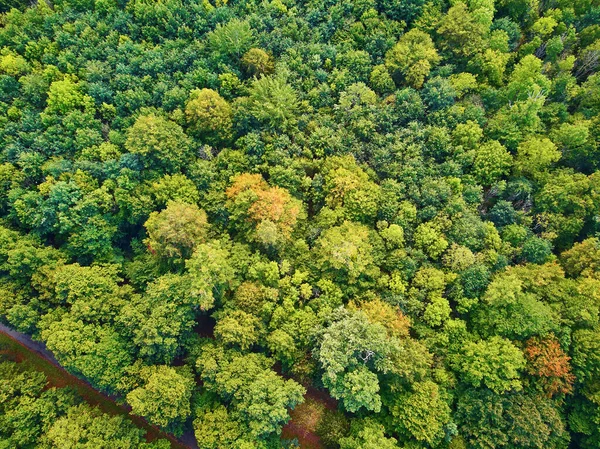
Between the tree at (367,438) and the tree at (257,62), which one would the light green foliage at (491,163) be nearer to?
the tree at (257,62)

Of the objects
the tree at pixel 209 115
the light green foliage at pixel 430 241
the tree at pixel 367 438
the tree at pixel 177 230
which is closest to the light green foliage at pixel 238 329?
the tree at pixel 177 230

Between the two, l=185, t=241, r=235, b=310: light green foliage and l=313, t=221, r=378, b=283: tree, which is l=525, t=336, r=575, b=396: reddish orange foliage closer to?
l=313, t=221, r=378, b=283: tree

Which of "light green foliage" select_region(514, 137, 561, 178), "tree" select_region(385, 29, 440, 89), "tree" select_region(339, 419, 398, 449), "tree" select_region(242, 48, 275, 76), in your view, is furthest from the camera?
"tree" select_region(385, 29, 440, 89)

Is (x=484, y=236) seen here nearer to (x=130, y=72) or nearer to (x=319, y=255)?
(x=319, y=255)

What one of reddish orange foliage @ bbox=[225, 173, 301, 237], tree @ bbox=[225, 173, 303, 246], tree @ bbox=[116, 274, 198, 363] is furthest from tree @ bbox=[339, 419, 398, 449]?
reddish orange foliage @ bbox=[225, 173, 301, 237]

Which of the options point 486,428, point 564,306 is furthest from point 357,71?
point 486,428

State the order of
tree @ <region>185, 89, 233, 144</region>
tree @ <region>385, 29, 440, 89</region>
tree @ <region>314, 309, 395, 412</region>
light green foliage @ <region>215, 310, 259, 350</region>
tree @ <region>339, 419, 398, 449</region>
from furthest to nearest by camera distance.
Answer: tree @ <region>385, 29, 440, 89</region> < tree @ <region>185, 89, 233, 144</region> < light green foliage @ <region>215, 310, 259, 350</region> < tree @ <region>314, 309, 395, 412</region> < tree @ <region>339, 419, 398, 449</region>
